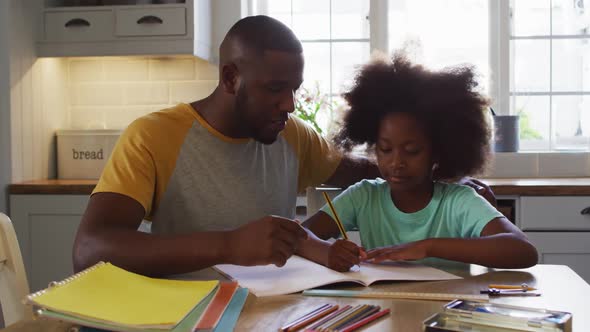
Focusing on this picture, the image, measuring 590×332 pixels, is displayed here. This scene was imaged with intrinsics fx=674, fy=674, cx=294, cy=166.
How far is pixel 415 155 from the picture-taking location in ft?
5.03

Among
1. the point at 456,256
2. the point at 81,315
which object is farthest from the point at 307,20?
the point at 81,315

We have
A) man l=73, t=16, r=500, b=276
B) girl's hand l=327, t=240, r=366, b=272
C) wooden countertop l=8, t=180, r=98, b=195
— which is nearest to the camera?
girl's hand l=327, t=240, r=366, b=272

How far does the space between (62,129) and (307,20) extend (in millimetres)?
1390

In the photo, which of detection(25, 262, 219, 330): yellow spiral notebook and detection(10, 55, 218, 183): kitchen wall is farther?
detection(10, 55, 218, 183): kitchen wall

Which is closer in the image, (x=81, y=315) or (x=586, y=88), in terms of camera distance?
(x=81, y=315)

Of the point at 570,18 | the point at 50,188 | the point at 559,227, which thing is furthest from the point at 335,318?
the point at 570,18

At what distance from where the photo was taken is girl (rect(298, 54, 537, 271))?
1.53 meters

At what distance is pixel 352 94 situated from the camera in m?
1.71

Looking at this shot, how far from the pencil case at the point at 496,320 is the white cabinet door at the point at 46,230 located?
235 centimetres

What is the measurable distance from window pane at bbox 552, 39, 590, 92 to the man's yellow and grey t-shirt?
7.40 ft

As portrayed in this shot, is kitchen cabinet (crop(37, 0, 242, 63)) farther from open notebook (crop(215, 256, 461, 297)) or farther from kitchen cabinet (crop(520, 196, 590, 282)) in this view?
open notebook (crop(215, 256, 461, 297))

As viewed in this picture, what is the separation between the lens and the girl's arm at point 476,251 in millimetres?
1300

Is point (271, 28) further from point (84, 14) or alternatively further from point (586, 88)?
point (586, 88)

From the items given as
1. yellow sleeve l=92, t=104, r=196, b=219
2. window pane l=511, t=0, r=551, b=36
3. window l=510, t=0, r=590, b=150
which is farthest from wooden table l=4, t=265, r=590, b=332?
window pane l=511, t=0, r=551, b=36
